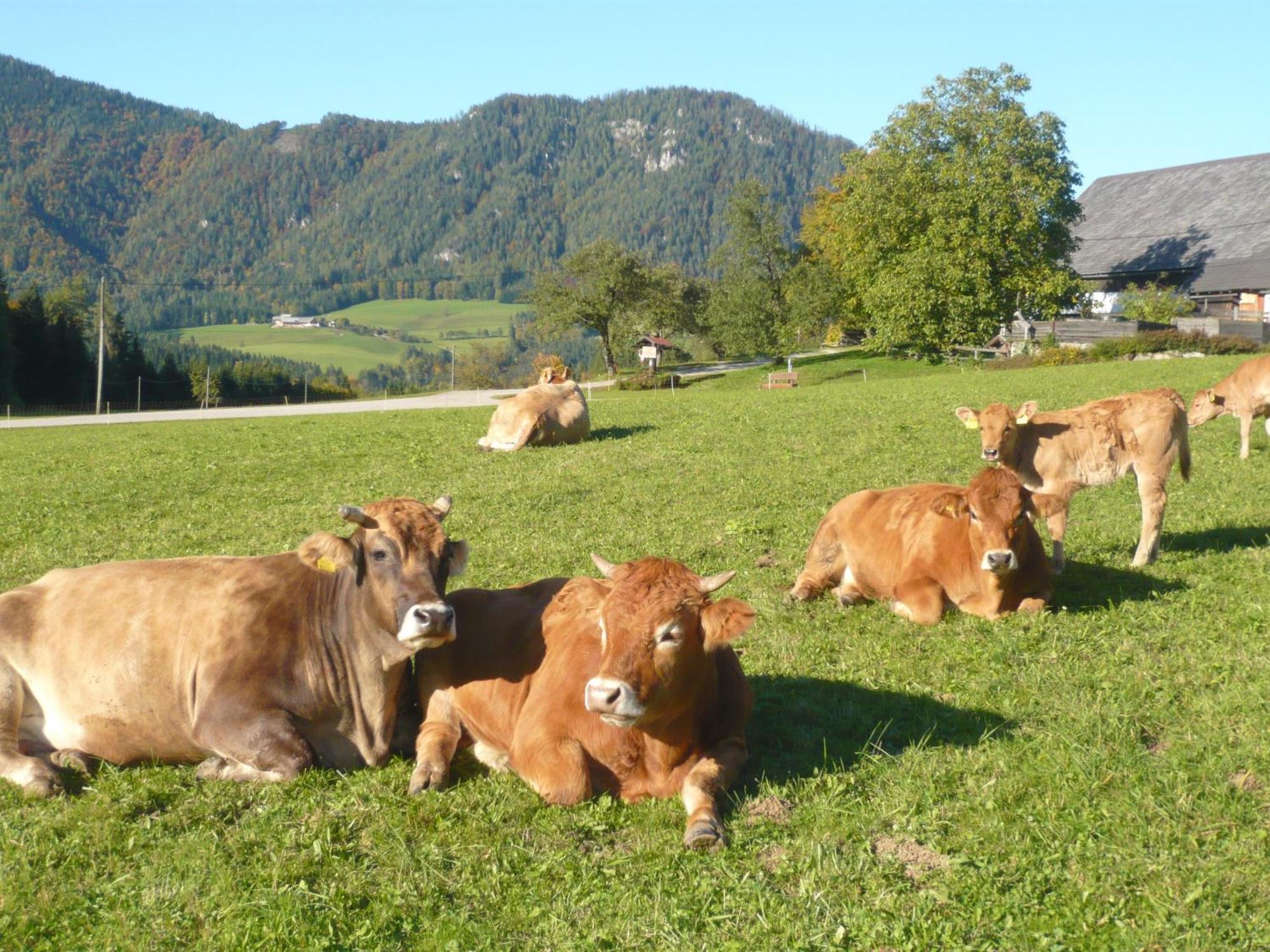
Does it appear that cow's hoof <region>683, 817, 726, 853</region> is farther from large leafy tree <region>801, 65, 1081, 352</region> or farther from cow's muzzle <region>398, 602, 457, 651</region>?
large leafy tree <region>801, 65, 1081, 352</region>

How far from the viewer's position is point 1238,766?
6430mm

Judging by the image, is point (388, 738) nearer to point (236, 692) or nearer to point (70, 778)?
point (236, 692)

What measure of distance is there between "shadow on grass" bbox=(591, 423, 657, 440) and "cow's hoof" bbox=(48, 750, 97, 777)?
18.3 metres

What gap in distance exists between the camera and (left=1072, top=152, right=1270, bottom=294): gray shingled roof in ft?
257

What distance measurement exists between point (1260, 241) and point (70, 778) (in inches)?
3467

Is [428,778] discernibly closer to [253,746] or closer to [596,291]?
[253,746]

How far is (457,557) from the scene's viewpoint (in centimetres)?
731

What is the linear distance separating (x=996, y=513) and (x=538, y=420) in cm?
1538

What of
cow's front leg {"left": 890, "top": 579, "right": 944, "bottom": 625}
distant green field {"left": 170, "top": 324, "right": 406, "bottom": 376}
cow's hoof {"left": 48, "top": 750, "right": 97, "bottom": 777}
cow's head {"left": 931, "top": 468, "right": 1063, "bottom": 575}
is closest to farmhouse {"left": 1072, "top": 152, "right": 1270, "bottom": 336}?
cow's head {"left": 931, "top": 468, "right": 1063, "bottom": 575}

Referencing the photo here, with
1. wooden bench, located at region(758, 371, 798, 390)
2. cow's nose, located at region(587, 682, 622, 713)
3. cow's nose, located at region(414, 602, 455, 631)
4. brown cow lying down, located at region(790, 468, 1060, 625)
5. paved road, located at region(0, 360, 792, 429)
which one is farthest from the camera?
wooden bench, located at region(758, 371, 798, 390)

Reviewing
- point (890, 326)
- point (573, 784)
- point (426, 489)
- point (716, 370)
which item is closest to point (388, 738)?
point (573, 784)

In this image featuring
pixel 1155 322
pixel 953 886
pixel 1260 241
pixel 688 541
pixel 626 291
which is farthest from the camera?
pixel 626 291

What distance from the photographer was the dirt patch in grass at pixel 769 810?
20.3ft

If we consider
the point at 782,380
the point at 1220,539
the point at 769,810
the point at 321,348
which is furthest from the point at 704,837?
the point at 321,348
